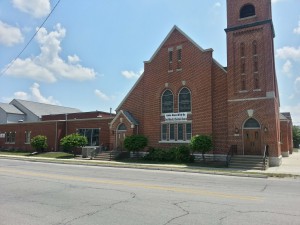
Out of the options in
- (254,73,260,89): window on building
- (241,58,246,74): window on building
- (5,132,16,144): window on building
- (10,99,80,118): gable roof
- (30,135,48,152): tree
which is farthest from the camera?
(10,99,80,118): gable roof

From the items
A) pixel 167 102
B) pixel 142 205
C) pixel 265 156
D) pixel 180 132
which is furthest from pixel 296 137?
pixel 142 205

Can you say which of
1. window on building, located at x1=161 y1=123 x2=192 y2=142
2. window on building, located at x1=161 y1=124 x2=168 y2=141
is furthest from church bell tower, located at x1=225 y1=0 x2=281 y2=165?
window on building, located at x1=161 y1=124 x2=168 y2=141

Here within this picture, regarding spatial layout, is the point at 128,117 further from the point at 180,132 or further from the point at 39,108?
the point at 39,108

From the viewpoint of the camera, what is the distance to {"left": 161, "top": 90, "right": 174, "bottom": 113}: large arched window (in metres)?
31.6

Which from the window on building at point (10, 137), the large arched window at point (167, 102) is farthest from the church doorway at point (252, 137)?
the window on building at point (10, 137)

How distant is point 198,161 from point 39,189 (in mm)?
18156

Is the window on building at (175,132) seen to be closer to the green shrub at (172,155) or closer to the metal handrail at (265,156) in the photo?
the green shrub at (172,155)

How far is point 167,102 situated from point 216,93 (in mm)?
5329

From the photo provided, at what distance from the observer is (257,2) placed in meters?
27.2

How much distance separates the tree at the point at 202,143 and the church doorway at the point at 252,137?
3.05 m

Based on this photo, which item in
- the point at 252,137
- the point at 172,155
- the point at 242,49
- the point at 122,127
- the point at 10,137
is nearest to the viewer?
the point at 252,137

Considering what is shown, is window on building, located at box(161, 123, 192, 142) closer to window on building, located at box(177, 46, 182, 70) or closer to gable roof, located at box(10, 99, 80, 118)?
window on building, located at box(177, 46, 182, 70)

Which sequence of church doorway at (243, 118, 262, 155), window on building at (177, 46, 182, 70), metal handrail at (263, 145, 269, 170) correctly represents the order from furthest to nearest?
window on building at (177, 46, 182, 70) → church doorway at (243, 118, 262, 155) → metal handrail at (263, 145, 269, 170)

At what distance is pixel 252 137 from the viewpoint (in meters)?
26.2
